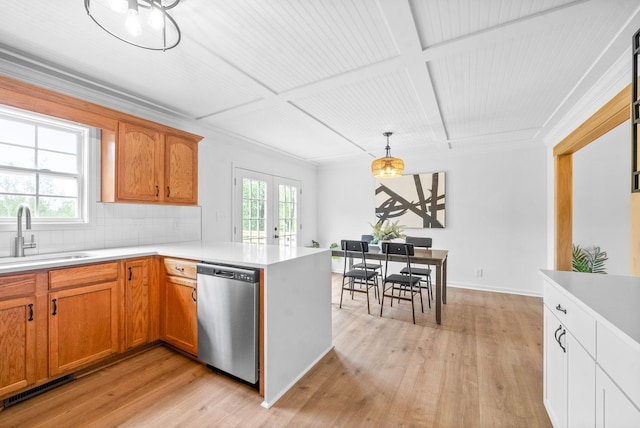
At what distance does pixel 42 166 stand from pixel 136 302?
1440 millimetres

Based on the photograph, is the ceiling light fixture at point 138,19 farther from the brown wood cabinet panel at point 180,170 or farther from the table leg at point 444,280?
the table leg at point 444,280

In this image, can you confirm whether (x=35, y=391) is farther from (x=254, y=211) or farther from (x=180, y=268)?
(x=254, y=211)

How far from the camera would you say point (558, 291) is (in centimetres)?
143

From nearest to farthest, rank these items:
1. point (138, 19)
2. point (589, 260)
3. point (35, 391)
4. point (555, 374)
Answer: point (138, 19) < point (555, 374) < point (35, 391) < point (589, 260)

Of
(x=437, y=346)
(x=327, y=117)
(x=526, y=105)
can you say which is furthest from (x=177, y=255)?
(x=526, y=105)

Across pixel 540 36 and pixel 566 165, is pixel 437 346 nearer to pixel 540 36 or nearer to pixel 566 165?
pixel 540 36

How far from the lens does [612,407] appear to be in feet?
3.00

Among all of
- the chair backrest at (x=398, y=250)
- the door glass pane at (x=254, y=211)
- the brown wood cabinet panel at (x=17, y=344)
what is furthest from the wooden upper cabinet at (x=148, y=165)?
the chair backrest at (x=398, y=250)

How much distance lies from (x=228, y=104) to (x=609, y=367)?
323 cm

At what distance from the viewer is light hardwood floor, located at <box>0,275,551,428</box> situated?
164 centimetres

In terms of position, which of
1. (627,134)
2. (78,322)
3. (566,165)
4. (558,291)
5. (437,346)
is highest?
(627,134)

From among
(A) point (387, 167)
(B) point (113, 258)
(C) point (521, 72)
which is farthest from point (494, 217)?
(B) point (113, 258)

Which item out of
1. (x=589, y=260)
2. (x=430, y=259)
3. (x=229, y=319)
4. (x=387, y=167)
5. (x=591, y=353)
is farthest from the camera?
(x=589, y=260)

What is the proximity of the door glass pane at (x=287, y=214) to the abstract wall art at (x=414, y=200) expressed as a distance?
1652mm
